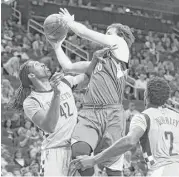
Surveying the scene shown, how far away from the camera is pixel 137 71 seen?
15531mm

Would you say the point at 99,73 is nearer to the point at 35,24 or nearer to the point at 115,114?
the point at 115,114

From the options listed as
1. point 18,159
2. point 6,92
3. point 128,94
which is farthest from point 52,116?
point 128,94

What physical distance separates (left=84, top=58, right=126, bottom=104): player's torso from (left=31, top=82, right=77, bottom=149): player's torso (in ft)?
0.52

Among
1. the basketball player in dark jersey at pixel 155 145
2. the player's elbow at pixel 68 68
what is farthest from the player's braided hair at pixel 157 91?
the player's elbow at pixel 68 68

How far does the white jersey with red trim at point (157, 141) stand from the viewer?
455cm

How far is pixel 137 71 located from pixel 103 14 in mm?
3054

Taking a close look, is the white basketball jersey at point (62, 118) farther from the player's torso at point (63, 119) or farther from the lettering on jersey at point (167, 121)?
the lettering on jersey at point (167, 121)

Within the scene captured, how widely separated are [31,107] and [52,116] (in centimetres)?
38

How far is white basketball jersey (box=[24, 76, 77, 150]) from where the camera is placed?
557 cm

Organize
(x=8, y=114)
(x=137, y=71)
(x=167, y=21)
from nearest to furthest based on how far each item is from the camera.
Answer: (x=8, y=114) → (x=137, y=71) → (x=167, y=21)

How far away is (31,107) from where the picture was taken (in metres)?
5.53

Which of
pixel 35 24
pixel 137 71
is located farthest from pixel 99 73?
pixel 35 24

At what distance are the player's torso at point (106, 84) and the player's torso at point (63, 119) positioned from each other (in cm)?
16

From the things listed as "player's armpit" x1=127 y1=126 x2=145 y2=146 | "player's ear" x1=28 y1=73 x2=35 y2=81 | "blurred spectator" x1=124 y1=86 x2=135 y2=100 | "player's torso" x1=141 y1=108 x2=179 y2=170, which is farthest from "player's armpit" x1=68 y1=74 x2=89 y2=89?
"blurred spectator" x1=124 y1=86 x2=135 y2=100
